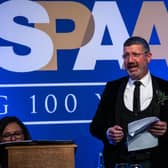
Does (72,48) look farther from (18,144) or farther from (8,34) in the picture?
(18,144)

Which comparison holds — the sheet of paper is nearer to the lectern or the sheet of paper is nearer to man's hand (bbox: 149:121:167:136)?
man's hand (bbox: 149:121:167:136)

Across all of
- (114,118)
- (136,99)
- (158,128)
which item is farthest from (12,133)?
(158,128)

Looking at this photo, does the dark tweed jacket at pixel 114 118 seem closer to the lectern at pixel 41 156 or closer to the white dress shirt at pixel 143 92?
the white dress shirt at pixel 143 92

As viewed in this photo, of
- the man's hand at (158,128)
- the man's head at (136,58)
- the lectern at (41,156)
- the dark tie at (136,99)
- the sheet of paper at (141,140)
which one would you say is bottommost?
the lectern at (41,156)

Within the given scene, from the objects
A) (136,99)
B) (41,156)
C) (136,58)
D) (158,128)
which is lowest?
(41,156)

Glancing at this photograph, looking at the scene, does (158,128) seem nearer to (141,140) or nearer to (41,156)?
(141,140)

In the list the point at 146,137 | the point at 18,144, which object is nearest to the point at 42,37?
the point at 146,137

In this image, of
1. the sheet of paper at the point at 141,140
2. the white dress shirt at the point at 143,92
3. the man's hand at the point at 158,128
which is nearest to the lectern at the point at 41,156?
the sheet of paper at the point at 141,140

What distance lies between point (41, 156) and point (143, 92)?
3.60 ft

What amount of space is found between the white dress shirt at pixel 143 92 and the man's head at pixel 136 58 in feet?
0.14

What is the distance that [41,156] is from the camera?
1.65 meters

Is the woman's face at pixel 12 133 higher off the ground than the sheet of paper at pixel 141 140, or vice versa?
the woman's face at pixel 12 133

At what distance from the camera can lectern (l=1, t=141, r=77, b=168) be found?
164cm

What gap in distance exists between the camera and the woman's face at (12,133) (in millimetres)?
2570
